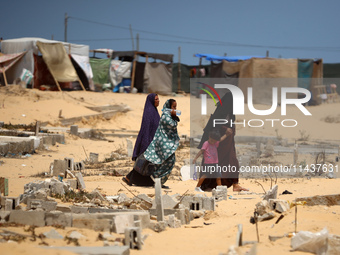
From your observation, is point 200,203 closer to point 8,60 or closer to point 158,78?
point 8,60

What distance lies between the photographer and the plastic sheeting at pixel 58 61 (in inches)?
937

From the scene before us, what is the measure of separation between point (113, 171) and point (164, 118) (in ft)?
6.27

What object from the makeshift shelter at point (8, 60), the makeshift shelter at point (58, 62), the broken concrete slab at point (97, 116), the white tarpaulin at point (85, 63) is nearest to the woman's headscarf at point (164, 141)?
the broken concrete slab at point (97, 116)

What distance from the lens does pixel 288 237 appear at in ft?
17.9

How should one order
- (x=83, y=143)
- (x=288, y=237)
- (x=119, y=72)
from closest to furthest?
(x=288, y=237)
(x=83, y=143)
(x=119, y=72)

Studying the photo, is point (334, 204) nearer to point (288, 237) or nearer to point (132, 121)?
point (288, 237)

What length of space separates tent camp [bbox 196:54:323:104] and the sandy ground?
3584mm

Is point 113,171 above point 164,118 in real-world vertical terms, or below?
below

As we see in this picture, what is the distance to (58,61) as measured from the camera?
2434cm

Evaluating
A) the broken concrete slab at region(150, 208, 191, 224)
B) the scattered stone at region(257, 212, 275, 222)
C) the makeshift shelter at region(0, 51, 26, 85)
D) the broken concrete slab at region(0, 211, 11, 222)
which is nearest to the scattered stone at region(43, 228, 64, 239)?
the broken concrete slab at region(0, 211, 11, 222)

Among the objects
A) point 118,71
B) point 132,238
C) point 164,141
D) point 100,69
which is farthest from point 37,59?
point 132,238

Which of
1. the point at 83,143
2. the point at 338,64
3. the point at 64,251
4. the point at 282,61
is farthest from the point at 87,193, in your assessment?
the point at 338,64

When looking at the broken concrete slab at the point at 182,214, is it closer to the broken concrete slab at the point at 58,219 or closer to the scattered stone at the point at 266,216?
the scattered stone at the point at 266,216

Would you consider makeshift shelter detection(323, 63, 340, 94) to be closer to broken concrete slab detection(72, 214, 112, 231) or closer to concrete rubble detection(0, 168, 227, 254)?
concrete rubble detection(0, 168, 227, 254)
